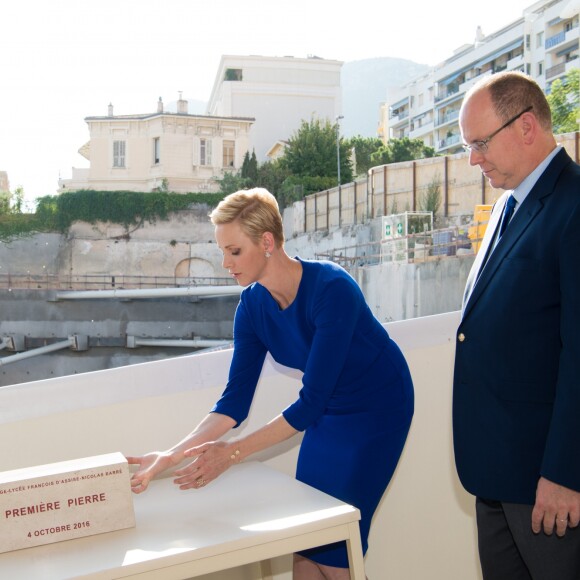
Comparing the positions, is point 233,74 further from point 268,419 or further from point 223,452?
point 223,452

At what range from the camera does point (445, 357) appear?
5.92 ft

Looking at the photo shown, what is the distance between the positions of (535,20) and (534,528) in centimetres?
3904

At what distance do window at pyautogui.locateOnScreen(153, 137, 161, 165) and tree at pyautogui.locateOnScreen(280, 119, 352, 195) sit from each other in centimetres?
457

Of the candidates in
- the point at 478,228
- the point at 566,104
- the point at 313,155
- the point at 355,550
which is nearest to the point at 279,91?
the point at 313,155

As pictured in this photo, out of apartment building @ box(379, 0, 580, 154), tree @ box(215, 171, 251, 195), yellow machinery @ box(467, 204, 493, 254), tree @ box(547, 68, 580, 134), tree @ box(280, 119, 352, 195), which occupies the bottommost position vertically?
yellow machinery @ box(467, 204, 493, 254)

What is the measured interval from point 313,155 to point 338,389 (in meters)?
26.6

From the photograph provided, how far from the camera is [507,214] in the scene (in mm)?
1269

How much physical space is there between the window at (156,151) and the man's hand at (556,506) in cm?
2709

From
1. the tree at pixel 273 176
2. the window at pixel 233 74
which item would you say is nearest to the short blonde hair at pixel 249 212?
the tree at pixel 273 176

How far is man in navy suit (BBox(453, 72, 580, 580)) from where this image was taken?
1058 millimetres

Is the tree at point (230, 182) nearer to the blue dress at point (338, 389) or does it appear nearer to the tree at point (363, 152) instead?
the tree at point (363, 152)

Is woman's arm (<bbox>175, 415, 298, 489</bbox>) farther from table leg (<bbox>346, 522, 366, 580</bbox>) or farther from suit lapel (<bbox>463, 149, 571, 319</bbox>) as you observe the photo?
suit lapel (<bbox>463, 149, 571, 319</bbox>)

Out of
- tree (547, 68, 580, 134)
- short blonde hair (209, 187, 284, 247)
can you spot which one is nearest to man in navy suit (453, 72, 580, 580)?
short blonde hair (209, 187, 284, 247)

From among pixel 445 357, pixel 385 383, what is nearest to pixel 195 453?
pixel 385 383
